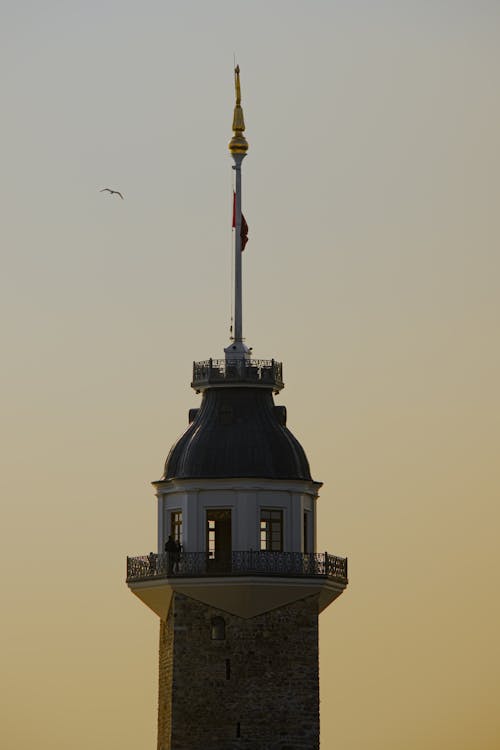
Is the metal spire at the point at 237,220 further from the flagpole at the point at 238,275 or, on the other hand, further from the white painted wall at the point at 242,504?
the white painted wall at the point at 242,504

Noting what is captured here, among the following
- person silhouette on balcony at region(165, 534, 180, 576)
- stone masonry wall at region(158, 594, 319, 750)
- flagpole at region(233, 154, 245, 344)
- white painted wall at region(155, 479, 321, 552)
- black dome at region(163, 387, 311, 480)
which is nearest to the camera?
stone masonry wall at region(158, 594, 319, 750)

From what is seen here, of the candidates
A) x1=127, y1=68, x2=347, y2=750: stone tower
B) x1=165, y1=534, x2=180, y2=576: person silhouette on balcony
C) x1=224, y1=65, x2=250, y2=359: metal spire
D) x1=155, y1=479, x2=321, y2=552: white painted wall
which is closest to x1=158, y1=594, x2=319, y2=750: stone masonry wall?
x1=127, y1=68, x2=347, y2=750: stone tower

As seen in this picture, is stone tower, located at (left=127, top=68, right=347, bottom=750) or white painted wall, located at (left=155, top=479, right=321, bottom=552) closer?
stone tower, located at (left=127, top=68, right=347, bottom=750)

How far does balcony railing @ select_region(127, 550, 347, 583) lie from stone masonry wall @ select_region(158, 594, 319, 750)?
4.25ft

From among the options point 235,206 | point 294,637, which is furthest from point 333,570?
point 235,206

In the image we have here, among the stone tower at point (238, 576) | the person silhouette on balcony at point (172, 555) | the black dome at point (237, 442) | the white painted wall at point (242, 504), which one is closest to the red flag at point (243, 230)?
the stone tower at point (238, 576)

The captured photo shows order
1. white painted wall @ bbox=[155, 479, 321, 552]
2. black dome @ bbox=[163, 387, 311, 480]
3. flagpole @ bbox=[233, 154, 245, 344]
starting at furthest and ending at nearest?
1. flagpole @ bbox=[233, 154, 245, 344]
2. black dome @ bbox=[163, 387, 311, 480]
3. white painted wall @ bbox=[155, 479, 321, 552]

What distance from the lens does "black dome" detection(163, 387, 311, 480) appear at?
168375 millimetres

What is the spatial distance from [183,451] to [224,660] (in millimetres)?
9894

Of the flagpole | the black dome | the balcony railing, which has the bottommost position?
the balcony railing

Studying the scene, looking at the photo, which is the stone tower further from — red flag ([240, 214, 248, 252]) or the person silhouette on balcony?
red flag ([240, 214, 248, 252])

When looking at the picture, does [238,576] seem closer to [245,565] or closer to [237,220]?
[245,565]

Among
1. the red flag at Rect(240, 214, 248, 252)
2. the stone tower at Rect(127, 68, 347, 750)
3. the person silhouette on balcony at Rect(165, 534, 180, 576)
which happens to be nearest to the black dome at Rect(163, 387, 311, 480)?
the stone tower at Rect(127, 68, 347, 750)

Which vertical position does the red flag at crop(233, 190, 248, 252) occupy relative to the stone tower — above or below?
above
